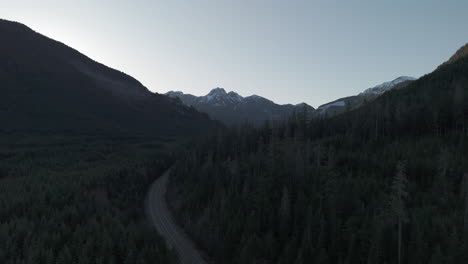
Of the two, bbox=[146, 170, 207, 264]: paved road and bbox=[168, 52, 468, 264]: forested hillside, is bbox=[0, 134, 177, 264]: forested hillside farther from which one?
bbox=[168, 52, 468, 264]: forested hillside

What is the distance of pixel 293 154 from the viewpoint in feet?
220

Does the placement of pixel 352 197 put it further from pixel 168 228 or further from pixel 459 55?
pixel 459 55

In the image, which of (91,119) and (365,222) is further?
(91,119)

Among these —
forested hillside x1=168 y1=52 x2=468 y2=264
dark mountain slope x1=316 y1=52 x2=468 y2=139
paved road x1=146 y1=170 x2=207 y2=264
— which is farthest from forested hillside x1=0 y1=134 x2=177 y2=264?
dark mountain slope x1=316 y1=52 x2=468 y2=139

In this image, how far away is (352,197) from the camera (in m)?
49.8

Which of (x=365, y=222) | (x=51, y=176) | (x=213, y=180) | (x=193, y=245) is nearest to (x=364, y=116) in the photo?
(x=213, y=180)

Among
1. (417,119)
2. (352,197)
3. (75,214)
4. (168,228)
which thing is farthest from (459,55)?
(75,214)

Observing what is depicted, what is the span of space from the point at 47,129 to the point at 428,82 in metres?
178

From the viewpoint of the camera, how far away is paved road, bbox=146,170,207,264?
139ft

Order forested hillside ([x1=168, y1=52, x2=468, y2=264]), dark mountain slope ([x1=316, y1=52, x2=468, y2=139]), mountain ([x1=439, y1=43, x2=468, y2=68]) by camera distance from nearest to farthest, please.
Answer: forested hillside ([x1=168, y1=52, x2=468, y2=264]) → dark mountain slope ([x1=316, y1=52, x2=468, y2=139]) → mountain ([x1=439, y1=43, x2=468, y2=68])

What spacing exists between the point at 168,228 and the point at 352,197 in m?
29.5

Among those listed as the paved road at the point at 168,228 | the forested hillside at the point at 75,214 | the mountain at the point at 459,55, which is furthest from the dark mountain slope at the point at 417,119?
the mountain at the point at 459,55

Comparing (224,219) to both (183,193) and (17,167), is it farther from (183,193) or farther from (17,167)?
(17,167)

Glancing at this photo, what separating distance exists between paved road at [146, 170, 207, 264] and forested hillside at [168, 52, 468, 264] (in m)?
1.83
